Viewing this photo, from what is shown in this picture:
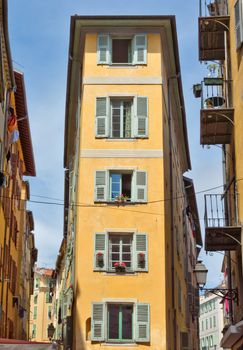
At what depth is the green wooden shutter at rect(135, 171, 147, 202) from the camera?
27250 mm

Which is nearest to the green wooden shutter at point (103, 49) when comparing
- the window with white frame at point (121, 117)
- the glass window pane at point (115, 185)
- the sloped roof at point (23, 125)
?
the window with white frame at point (121, 117)

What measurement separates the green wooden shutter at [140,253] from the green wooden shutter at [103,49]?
7604 mm

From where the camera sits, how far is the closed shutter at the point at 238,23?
55.9 ft

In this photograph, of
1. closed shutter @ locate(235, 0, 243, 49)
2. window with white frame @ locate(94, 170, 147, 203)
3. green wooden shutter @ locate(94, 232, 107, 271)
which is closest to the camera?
closed shutter @ locate(235, 0, 243, 49)

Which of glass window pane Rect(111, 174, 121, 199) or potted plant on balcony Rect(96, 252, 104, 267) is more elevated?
glass window pane Rect(111, 174, 121, 199)

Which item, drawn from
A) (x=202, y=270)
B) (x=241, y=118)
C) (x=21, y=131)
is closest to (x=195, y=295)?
(x=21, y=131)

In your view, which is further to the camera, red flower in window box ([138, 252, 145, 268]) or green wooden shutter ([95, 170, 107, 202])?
green wooden shutter ([95, 170, 107, 202])

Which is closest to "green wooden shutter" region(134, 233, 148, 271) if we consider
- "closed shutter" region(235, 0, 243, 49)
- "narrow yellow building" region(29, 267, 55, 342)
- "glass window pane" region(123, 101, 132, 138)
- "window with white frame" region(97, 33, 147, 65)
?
"glass window pane" region(123, 101, 132, 138)

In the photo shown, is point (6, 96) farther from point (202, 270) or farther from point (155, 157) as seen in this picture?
point (202, 270)

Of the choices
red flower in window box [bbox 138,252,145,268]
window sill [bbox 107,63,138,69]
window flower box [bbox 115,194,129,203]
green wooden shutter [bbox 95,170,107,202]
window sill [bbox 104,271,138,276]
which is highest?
window sill [bbox 107,63,138,69]

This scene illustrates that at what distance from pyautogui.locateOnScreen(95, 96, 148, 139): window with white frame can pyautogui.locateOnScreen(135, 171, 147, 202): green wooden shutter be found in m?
1.63

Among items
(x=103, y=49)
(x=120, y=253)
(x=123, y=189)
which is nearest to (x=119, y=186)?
(x=123, y=189)

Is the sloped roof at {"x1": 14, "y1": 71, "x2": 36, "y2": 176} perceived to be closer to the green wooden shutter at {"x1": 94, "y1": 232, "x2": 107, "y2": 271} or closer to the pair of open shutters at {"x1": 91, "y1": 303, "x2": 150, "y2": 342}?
the green wooden shutter at {"x1": 94, "y1": 232, "x2": 107, "y2": 271}

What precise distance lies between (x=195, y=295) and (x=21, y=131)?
16190 mm
